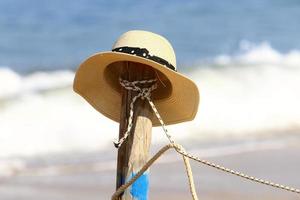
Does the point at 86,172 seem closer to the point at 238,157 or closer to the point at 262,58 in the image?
the point at 238,157

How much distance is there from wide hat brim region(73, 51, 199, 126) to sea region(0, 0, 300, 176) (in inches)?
199

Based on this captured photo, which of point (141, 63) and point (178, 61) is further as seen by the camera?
point (178, 61)

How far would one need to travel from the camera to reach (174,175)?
806 cm

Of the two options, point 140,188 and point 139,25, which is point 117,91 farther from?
point 139,25

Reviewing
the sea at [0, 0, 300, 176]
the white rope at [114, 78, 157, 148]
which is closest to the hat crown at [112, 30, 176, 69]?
the white rope at [114, 78, 157, 148]

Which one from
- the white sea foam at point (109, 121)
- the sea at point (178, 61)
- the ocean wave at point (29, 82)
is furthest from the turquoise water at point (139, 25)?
the white sea foam at point (109, 121)

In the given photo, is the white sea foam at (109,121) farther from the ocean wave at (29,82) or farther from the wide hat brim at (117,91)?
the wide hat brim at (117,91)

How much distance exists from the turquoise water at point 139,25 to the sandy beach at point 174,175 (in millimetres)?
8497

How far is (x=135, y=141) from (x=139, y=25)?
777 inches

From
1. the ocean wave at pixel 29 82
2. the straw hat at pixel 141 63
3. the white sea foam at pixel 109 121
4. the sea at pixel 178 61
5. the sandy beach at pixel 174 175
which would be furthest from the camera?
the ocean wave at pixel 29 82

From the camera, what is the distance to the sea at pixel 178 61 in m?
10.2

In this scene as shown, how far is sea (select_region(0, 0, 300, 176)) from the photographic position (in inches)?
402

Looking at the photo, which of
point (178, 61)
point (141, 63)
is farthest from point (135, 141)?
point (178, 61)

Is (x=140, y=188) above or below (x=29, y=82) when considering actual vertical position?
below
